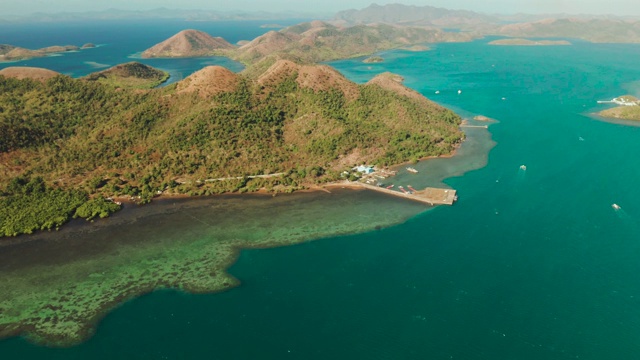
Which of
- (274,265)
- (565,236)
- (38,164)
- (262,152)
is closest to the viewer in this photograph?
(274,265)

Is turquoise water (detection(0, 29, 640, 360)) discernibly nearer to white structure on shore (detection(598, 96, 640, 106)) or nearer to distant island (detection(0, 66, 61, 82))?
white structure on shore (detection(598, 96, 640, 106))

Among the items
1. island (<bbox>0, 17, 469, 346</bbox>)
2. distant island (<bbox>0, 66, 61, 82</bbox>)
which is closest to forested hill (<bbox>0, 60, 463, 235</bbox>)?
island (<bbox>0, 17, 469, 346</bbox>)

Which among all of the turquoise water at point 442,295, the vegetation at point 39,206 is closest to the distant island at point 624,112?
the turquoise water at point 442,295

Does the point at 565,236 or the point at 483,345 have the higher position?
the point at 565,236

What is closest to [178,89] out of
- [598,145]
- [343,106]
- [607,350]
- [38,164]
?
[38,164]

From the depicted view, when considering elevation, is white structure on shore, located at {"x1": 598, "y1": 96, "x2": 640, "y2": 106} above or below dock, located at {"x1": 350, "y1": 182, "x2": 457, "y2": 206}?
above

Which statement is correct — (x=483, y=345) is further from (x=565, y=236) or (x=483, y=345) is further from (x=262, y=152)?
(x=262, y=152)

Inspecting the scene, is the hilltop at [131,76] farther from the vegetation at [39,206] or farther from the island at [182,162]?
the vegetation at [39,206]
